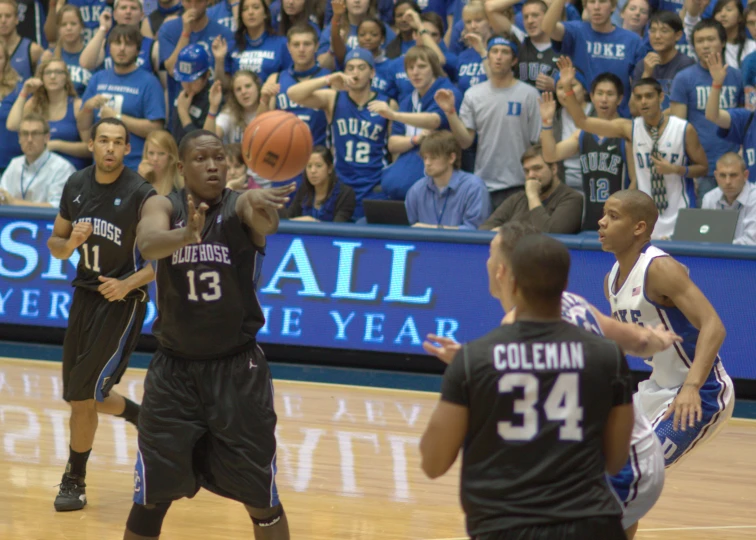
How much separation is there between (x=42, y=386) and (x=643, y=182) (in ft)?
17.3

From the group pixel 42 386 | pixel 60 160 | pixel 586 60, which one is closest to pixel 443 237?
pixel 586 60

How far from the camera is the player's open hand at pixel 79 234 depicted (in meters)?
5.80

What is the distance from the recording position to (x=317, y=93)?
35.1 ft

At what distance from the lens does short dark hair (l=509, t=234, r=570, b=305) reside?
3.06 m

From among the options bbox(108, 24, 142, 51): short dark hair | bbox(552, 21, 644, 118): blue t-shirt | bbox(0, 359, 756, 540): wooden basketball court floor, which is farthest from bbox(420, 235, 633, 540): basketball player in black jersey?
bbox(108, 24, 142, 51): short dark hair

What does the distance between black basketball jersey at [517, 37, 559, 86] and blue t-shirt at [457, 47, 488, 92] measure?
38cm

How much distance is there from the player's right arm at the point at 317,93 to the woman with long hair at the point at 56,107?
244cm

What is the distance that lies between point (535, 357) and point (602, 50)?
26.3 ft

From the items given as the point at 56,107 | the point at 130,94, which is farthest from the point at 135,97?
the point at 56,107

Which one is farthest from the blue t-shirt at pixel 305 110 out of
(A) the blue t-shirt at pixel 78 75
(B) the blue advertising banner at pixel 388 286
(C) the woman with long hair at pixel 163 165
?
(C) the woman with long hair at pixel 163 165

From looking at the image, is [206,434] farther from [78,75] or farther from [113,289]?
[78,75]

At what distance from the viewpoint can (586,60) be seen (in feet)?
34.8

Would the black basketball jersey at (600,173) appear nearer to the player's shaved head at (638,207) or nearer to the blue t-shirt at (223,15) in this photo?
the blue t-shirt at (223,15)

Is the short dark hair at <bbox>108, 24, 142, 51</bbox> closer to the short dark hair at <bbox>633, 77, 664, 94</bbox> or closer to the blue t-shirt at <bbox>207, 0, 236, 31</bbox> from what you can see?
the blue t-shirt at <bbox>207, 0, 236, 31</bbox>
